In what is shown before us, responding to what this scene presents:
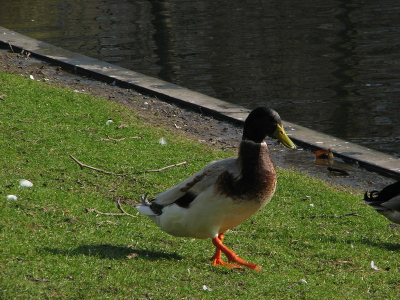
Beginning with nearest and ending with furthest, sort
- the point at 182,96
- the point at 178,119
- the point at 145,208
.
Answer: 1. the point at 145,208
2. the point at 178,119
3. the point at 182,96

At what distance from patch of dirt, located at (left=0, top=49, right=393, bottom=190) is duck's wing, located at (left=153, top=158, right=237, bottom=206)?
2767 millimetres

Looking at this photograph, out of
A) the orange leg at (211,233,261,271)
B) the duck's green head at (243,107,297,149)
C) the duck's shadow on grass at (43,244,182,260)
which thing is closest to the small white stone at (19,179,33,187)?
the duck's shadow on grass at (43,244,182,260)

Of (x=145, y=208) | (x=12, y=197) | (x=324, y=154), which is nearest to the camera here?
(x=145, y=208)

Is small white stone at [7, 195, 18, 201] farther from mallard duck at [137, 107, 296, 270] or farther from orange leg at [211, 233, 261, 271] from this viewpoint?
orange leg at [211, 233, 261, 271]

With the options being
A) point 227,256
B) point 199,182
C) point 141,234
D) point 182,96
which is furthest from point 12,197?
point 182,96

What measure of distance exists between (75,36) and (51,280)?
35.8ft

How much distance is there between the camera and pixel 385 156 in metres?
7.66

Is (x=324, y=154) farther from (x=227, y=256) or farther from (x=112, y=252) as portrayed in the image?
(x=112, y=252)

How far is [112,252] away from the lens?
4.82m

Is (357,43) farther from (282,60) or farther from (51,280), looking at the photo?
(51,280)

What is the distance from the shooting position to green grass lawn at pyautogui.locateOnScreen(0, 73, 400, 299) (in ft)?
14.4

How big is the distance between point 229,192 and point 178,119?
14.5ft

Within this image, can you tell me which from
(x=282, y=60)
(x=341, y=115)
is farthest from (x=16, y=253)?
(x=282, y=60)

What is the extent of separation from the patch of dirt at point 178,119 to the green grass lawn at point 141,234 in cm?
34
